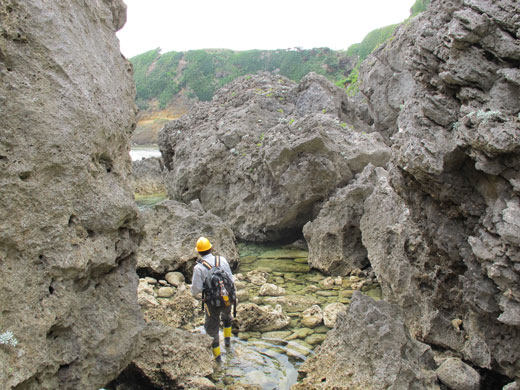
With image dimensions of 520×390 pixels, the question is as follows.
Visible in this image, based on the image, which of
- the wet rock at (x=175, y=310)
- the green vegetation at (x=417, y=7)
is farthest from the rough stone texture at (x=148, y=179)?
the green vegetation at (x=417, y=7)

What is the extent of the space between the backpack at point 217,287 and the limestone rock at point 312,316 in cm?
204

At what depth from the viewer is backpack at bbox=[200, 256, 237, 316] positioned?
25.3 feet

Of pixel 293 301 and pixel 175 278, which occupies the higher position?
A: pixel 175 278

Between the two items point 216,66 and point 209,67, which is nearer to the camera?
point 216,66

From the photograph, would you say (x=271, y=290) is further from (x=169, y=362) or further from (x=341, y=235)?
(x=169, y=362)

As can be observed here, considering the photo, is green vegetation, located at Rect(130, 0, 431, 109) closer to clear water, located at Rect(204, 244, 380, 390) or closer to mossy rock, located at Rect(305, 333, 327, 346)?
clear water, located at Rect(204, 244, 380, 390)

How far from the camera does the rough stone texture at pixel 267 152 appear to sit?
1459 centimetres

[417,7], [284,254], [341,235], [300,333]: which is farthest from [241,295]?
[417,7]

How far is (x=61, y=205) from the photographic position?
184 inches

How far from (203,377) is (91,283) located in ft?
8.05

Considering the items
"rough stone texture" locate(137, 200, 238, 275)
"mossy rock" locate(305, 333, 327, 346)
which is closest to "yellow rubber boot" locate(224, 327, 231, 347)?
"mossy rock" locate(305, 333, 327, 346)

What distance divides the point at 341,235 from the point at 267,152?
405 cm

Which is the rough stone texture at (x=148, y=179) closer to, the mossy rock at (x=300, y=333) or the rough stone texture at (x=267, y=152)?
the rough stone texture at (x=267, y=152)

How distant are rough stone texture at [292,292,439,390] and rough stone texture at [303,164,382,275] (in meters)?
5.36
